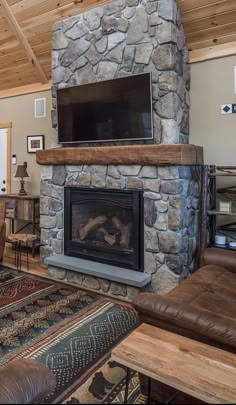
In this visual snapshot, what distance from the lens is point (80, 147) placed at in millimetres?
3729

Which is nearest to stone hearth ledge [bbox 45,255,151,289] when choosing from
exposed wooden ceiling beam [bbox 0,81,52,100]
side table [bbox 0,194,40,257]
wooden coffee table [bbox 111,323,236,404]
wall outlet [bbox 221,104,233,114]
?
side table [bbox 0,194,40,257]

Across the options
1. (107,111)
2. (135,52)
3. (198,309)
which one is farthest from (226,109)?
(198,309)

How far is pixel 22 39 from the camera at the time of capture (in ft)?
14.0

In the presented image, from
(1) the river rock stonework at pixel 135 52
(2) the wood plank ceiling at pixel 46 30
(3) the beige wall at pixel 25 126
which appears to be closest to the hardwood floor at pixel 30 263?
(3) the beige wall at pixel 25 126

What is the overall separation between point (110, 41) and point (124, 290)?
2.74 meters

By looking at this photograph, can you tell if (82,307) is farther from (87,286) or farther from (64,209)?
(64,209)

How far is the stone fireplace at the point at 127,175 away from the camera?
320 centimetres

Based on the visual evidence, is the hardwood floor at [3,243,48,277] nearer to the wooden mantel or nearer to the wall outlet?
the wooden mantel

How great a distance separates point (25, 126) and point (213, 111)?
10.4ft

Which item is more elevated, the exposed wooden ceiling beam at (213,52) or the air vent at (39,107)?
the exposed wooden ceiling beam at (213,52)

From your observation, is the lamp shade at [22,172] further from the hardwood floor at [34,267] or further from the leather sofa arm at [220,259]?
the leather sofa arm at [220,259]

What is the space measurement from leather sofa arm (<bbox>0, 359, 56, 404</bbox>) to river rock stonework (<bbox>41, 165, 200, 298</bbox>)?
7.08 feet

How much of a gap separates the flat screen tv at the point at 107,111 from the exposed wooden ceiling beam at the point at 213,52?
0.77 metres

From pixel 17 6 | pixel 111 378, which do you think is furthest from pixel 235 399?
pixel 17 6
